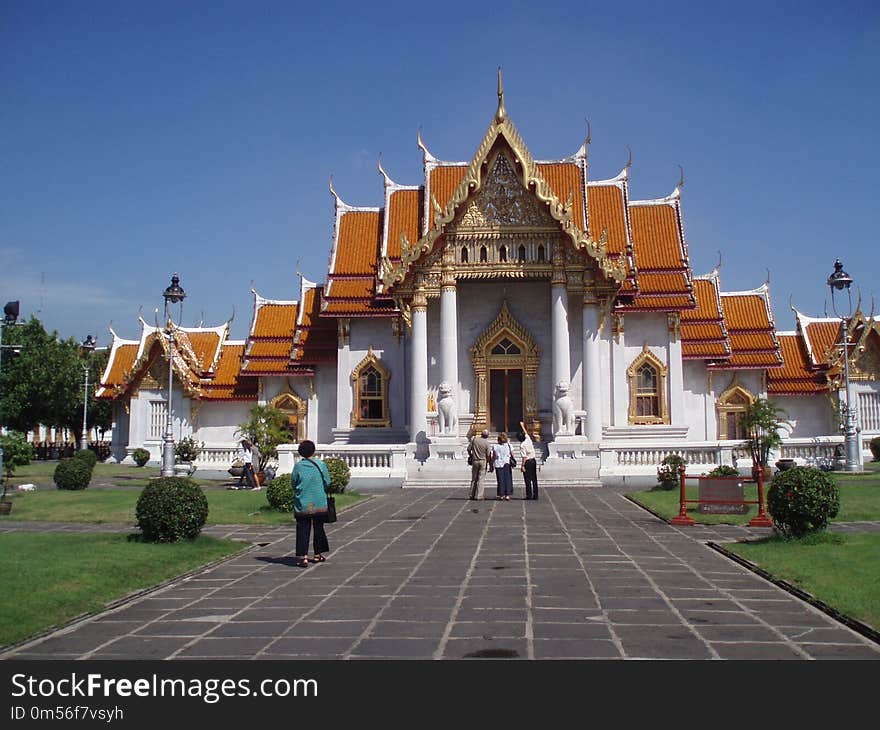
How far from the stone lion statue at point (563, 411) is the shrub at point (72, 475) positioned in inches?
523

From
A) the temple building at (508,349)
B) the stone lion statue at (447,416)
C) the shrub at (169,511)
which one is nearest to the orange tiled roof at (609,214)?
the temple building at (508,349)

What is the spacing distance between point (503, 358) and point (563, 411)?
392cm

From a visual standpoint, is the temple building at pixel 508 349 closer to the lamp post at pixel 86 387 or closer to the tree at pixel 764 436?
the tree at pixel 764 436

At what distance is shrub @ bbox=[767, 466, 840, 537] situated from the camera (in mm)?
12258

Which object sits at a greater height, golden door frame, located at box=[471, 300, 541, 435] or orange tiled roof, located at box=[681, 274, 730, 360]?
orange tiled roof, located at box=[681, 274, 730, 360]

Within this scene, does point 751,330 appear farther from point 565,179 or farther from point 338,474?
point 338,474

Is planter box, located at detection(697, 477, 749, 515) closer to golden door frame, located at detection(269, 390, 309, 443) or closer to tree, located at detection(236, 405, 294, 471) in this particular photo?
tree, located at detection(236, 405, 294, 471)

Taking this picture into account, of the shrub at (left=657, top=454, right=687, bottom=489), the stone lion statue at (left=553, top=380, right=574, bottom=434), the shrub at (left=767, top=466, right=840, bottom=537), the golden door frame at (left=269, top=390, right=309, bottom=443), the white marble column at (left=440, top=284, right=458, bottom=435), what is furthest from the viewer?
the golden door frame at (left=269, top=390, right=309, bottom=443)

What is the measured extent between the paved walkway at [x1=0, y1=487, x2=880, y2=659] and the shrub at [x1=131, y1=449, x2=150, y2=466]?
2642 centimetres

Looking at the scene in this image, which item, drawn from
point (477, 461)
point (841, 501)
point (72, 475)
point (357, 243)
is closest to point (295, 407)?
point (357, 243)

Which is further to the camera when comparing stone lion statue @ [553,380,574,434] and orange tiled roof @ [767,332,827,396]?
orange tiled roof @ [767,332,827,396]

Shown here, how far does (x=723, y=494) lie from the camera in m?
16.3

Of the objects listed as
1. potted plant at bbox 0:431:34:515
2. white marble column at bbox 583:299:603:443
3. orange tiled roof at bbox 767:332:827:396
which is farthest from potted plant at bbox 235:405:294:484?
orange tiled roof at bbox 767:332:827:396
